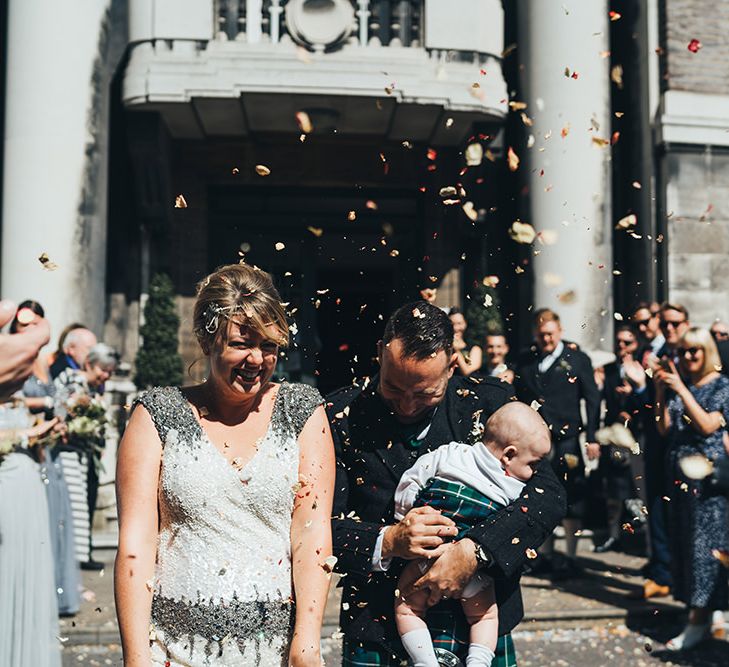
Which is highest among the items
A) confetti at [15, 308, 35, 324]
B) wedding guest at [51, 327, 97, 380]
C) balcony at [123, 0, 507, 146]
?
balcony at [123, 0, 507, 146]

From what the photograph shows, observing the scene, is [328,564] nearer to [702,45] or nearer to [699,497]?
[699,497]

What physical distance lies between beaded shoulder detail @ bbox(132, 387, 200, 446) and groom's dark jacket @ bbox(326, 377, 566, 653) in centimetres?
60

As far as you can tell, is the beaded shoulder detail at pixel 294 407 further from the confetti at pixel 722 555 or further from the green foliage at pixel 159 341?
the green foliage at pixel 159 341

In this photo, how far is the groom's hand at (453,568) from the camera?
336 centimetres

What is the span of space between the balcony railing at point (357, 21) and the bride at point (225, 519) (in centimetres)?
939

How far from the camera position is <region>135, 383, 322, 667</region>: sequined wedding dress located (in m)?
3.18

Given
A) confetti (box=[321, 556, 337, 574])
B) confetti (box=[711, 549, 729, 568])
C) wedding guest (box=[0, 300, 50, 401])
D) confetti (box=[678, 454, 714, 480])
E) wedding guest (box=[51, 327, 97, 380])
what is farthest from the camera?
wedding guest (box=[51, 327, 97, 380])

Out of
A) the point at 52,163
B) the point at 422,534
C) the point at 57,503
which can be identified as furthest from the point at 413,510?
the point at 52,163

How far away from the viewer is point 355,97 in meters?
12.0

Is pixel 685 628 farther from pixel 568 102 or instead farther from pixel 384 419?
pixel 568 102

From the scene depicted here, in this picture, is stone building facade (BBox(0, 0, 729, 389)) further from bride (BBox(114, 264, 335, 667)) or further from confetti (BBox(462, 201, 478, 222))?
bride (BBox(114, 264, 335, 667))

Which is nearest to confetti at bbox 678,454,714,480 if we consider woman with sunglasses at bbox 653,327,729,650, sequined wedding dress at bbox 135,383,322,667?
woman with sunglasses at bbox 653,327,729,650

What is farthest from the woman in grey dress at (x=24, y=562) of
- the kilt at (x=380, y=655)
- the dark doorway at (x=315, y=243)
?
the dark doorway at (x=315, y=243)

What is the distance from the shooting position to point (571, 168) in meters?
12.1
